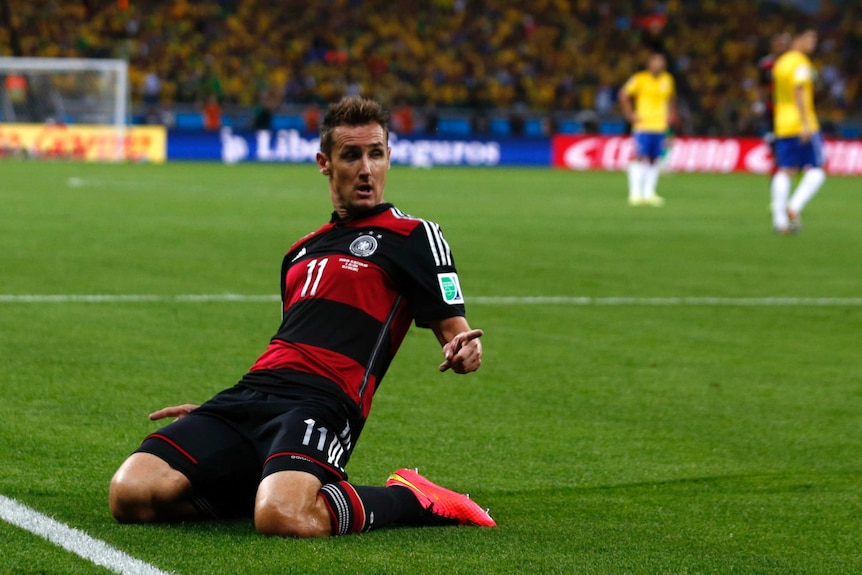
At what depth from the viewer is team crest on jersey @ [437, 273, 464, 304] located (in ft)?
14.4

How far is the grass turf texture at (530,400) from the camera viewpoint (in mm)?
3996

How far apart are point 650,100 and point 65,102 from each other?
15.8 metres

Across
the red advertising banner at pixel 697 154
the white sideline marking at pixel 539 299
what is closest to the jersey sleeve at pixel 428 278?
the white sideline marking at pixel 539 299

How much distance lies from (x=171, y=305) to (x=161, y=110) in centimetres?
2711

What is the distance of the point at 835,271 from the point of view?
12.5 meters

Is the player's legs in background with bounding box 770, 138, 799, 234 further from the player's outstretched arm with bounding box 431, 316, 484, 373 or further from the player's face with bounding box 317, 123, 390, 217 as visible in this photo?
the player's outstretched arm with bounding box 431, 316, 484, 373

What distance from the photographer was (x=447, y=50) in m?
42.3

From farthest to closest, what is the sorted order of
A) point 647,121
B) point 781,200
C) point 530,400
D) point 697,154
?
point 697,154
point 647,121
point 781,200
point 530,400

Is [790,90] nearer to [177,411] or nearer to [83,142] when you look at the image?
[177,411]

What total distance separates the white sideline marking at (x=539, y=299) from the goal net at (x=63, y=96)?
24402 millimetres

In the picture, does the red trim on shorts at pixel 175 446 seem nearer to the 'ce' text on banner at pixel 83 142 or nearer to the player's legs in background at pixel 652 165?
the player's legs in background at pixel 652 165

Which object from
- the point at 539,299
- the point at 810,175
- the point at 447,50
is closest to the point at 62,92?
the point at 447,50

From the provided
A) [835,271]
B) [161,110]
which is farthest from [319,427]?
[161,110]

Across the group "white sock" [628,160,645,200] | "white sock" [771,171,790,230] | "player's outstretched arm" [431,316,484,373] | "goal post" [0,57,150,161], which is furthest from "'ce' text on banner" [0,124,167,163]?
"player's outstretched arm" [431,316,484,373]
